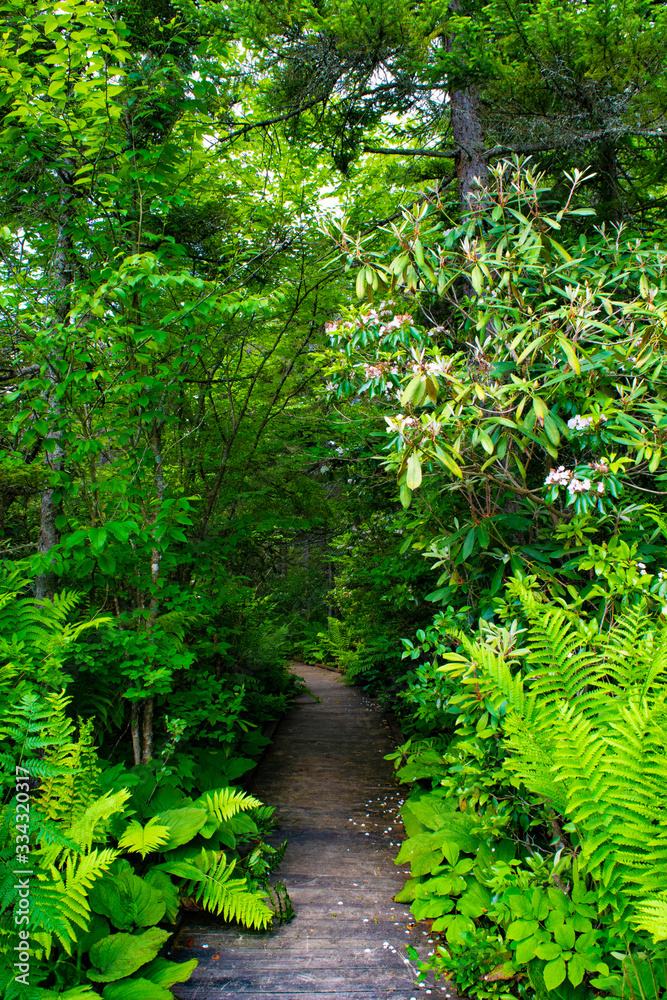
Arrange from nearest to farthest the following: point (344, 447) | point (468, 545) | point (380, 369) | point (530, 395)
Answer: point (530, 395), point (468, 545), point (380, 369), point (344, 447)

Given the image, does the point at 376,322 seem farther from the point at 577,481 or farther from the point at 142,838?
the point at 142,838

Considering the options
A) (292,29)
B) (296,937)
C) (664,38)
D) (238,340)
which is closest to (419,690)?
(296,937)

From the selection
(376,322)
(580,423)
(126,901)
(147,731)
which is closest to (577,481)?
(580,423)

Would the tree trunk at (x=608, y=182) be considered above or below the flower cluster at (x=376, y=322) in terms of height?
above

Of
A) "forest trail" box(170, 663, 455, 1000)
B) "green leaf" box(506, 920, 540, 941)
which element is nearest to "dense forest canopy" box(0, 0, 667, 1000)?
"green leaf" box(506, 920, 540, 941)

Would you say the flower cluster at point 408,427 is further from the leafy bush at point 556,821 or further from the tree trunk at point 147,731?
the tree trunk at point 147,731

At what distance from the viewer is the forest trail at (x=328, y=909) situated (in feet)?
7.44

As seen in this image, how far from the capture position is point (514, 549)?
2.76 meters

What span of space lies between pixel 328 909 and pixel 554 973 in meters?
1.33

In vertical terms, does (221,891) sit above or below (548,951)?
below

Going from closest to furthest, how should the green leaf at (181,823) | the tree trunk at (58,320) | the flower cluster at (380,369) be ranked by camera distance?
the green leaf at (181,823), the tree trunk at (58,320), the flower cluster at (380,369)

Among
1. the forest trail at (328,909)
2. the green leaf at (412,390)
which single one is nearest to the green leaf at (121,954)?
the forest trail at (328,909)

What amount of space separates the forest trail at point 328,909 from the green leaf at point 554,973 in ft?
1.89

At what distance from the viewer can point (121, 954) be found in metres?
2.09
